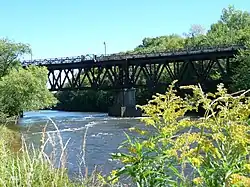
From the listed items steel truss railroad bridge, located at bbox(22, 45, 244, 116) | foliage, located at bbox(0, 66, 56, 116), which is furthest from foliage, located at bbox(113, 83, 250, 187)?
steel truss railroad bridge, located at bbox(22, 45, 244, 116)

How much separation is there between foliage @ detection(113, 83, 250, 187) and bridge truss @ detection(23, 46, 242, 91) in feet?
214

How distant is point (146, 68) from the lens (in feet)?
256

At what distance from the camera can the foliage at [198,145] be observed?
337 cm

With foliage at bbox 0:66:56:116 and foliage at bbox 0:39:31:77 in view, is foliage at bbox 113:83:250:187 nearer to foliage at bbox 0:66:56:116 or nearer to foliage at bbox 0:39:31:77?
foliage at bbox 0:66:56:116

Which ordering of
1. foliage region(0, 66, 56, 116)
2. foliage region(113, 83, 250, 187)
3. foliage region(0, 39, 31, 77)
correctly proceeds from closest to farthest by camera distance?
foliage region(113, 83, 250, 187) < foliage region(0, 66, 56, 116) < foliage region(0, 39, 31, 77)

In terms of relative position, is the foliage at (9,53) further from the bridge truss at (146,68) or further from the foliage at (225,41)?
the foliage at (225,41)

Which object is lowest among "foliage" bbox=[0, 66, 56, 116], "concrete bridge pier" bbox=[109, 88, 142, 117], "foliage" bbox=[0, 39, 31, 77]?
"concrete bridge pier" bbox=[109, 88, 142, 117]

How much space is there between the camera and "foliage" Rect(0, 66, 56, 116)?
5562 cm

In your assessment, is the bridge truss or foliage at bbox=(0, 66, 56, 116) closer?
foliage at bbox=(0, 66, 56, 116)

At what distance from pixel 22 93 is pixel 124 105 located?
21.5 meters

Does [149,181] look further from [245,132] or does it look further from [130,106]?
[130,106]

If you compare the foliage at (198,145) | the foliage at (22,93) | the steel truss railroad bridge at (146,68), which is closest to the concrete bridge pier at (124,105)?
the steel truss railroad bridge at (146,68)

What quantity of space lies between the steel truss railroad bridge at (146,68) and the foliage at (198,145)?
214 ft

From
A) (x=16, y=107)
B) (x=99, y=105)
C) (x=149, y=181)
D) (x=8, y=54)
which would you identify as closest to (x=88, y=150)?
(x=149, y=181)
